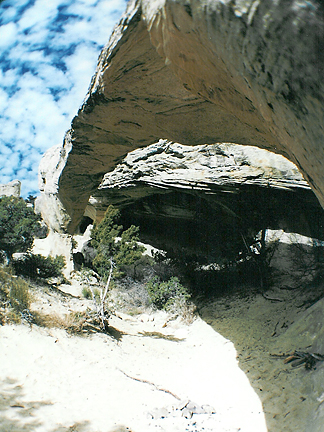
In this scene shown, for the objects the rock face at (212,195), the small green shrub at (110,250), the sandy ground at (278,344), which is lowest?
the sandy ground at (278,344)

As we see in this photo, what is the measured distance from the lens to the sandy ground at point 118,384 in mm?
3133

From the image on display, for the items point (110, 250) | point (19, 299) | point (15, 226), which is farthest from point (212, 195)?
point (15, 226)

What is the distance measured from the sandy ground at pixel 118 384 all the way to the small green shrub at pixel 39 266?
2.92 meters

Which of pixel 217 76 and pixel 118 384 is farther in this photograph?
pixel 118 384

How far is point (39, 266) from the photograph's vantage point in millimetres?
9352

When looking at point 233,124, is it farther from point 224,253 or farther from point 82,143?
point 224,253

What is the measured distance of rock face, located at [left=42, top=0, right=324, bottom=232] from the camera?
842 mm

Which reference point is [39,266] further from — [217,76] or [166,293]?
[217,76]

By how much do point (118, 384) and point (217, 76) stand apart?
4260 millimetres

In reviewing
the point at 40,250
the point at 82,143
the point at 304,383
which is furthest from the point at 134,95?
the point at 40,250

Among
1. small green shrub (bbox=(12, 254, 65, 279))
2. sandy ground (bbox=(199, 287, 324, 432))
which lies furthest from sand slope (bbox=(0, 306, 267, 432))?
small green shrub (bbox=(12, 254, 65, 279))

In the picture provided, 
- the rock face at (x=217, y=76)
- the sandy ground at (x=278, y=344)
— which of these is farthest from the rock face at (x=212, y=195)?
the rock face at (x=217, y=76)

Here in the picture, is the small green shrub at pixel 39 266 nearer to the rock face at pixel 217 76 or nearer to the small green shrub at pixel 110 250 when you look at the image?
the small green shrub at pixel 110 250

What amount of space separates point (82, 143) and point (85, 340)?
3774 mm
